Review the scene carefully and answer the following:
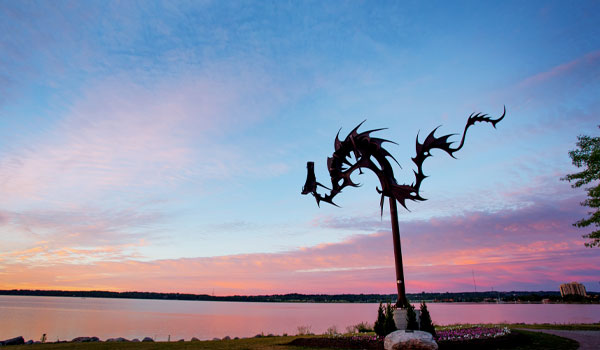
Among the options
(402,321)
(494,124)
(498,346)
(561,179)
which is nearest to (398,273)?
(402,321)

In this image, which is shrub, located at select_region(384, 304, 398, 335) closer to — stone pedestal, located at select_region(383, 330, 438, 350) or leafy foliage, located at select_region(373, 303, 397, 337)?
leafy foliage, located at select_region(373, 303, 397, 337)

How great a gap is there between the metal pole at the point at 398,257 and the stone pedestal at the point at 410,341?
2480mm

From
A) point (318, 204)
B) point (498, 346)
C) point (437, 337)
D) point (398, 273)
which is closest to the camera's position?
point (498, 346)

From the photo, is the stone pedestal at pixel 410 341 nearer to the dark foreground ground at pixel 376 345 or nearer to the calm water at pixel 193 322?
the dark foreground ground at pixel 376 345

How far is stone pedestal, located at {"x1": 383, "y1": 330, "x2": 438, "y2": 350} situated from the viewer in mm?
12799

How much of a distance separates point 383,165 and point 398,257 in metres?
4.30

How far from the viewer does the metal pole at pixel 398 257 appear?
16141 mm

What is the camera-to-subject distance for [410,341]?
13023mm

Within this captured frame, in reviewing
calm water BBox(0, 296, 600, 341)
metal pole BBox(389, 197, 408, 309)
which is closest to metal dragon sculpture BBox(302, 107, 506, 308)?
metal pole BBox(389, 197, 408, 309)

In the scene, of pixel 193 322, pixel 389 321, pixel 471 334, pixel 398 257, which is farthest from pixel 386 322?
pixel 193 322

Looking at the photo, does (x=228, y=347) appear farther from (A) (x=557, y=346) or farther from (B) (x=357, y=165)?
(A) (x=557, y=346)

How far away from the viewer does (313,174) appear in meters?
20.8

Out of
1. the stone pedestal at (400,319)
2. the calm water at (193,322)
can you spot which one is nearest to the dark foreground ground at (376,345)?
the stone pedestal at (400,319)

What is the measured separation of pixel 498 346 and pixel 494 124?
879cm
